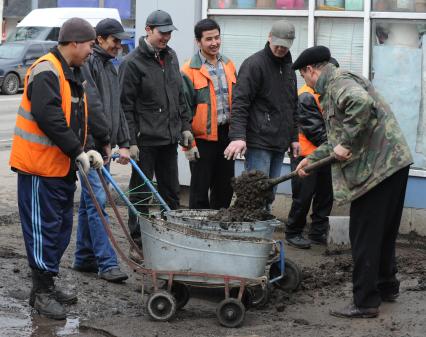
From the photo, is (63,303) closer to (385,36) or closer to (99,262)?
(99,262)

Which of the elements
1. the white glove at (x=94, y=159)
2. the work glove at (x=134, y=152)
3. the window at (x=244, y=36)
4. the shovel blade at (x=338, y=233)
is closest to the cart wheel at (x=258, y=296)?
the white glove at (x=94, y=159)

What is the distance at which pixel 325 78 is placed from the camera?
6.61 meters

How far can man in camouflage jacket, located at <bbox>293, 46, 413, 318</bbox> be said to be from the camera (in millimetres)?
6383

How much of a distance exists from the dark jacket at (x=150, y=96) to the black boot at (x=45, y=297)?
1.89 metres

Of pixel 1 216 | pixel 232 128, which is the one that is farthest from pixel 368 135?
pixel 1 216

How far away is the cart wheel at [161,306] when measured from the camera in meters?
6.48

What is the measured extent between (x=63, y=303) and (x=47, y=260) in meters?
0.43

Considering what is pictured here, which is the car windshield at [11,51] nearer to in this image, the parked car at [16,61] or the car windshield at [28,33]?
the parked car at [16,61]

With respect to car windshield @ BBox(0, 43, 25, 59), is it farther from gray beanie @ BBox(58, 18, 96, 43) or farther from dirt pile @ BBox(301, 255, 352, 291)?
gray beanie @ BBox(58, 18, 96, 43)

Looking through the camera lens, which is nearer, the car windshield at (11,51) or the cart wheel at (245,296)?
the cart wheel at (245,296)

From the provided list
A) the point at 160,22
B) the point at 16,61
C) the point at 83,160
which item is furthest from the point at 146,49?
the point at 16,61

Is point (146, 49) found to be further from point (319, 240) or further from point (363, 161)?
point (319, 240)

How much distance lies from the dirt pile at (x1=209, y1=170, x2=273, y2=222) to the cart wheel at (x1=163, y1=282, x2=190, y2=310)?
0.57 m

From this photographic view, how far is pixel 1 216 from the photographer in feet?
32.6
